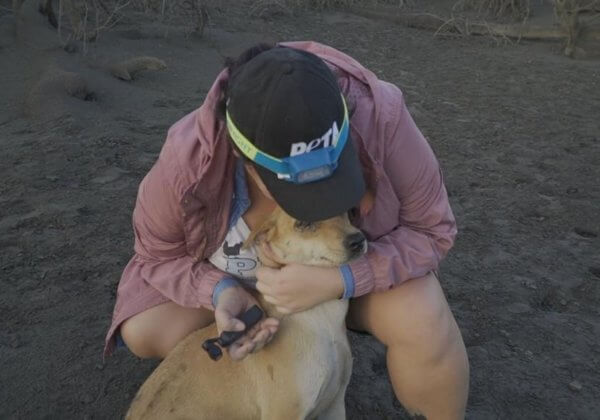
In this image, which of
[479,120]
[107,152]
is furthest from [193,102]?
[479,120]

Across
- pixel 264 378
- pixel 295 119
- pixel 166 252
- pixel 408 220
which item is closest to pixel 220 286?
pixel 166 252

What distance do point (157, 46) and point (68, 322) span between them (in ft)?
14.4


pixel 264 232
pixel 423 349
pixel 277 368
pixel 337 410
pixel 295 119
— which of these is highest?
pixel 295 119

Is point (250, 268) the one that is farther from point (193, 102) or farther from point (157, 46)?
point (157, 46)

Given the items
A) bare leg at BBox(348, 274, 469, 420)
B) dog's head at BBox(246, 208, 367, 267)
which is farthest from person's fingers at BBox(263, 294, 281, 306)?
bare leg at BBox(348, 274, 469, 420)

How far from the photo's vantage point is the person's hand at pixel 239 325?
2.11 m

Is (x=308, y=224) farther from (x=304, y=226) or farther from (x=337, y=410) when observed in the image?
(x=337, y=410)

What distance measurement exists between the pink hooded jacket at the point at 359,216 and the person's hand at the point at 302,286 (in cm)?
8

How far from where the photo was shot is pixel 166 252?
8.01 ft

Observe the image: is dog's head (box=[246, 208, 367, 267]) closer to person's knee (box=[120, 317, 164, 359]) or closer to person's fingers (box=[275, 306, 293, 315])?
person's fingers (box=[275, 306, 293, 315])

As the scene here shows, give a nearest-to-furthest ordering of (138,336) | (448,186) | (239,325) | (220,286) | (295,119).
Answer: (295,119) < (239,325) < (220,286) < (138,336) < (448,186)

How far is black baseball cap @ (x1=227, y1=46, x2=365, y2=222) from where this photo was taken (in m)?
1.79

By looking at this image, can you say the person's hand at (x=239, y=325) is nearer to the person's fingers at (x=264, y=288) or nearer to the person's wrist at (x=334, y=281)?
the person's fingers at (x=264, y=288)

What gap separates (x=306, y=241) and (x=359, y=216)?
0.22 m
